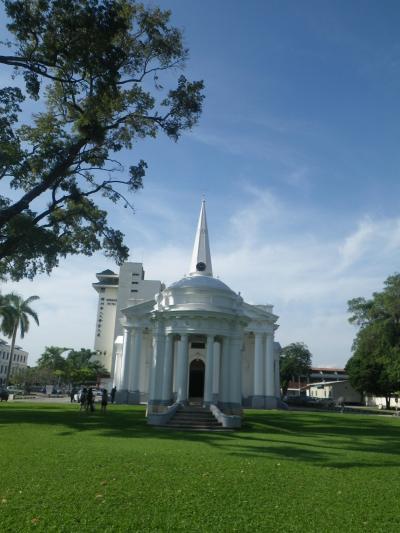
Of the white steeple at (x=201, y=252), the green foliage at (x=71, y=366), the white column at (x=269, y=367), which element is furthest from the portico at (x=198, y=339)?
the green foliage at (x=71, y=366)

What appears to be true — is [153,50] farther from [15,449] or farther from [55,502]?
[55,502]

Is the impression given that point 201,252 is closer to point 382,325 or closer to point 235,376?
point 235,376

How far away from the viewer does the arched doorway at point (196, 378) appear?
3772cm

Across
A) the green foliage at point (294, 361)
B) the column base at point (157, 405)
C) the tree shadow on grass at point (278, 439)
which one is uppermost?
the green foliage at point (294, 361)

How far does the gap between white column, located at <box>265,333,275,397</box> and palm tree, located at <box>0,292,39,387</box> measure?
2769 centimetres

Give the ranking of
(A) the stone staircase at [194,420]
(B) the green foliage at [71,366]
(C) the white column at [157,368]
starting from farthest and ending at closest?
(B) the green foliage at [71,366], (C) the white column at [157,368], (A) the stone staircase at [194,420]

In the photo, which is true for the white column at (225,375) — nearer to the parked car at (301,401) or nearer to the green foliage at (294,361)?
the parked car at (301,401)

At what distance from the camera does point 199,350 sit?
38.7 meters

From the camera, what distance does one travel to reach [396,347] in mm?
41469

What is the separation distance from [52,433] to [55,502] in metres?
10.4

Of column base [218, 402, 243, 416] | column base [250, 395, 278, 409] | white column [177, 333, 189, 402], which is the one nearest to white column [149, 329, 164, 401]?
white column [177, 333, 189, 402]

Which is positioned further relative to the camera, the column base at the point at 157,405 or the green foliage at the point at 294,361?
the green foliage at the point at 294,361

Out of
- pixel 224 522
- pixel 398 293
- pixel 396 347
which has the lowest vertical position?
pixel 224 522

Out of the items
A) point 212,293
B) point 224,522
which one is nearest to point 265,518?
point 224,522
